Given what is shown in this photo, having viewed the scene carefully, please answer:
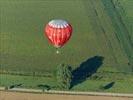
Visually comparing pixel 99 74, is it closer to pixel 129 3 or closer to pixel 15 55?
pixel 15 55

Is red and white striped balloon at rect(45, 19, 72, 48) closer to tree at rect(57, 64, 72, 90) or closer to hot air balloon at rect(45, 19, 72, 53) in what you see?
hot air balloon at rect(45, 19, 72, 53)

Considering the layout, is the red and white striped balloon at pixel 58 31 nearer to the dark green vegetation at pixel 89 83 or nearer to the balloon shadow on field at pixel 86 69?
the balloon shadow on field at pixel 86 69

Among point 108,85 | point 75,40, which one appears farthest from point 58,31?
point 75,40

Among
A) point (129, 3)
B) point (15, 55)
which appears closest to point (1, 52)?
point (15, 55)

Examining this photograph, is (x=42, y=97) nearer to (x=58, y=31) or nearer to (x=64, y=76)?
(x=64, y=76)

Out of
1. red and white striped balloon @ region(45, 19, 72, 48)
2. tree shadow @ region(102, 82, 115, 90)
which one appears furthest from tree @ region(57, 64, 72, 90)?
tree shadow @ region(102, 82, 115, 90)

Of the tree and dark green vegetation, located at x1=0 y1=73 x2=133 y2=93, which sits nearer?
the tree

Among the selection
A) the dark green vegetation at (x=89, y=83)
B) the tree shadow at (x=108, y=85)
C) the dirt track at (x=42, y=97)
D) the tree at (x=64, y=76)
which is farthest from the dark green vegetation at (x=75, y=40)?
the dirt track at (x=42, y=97)
